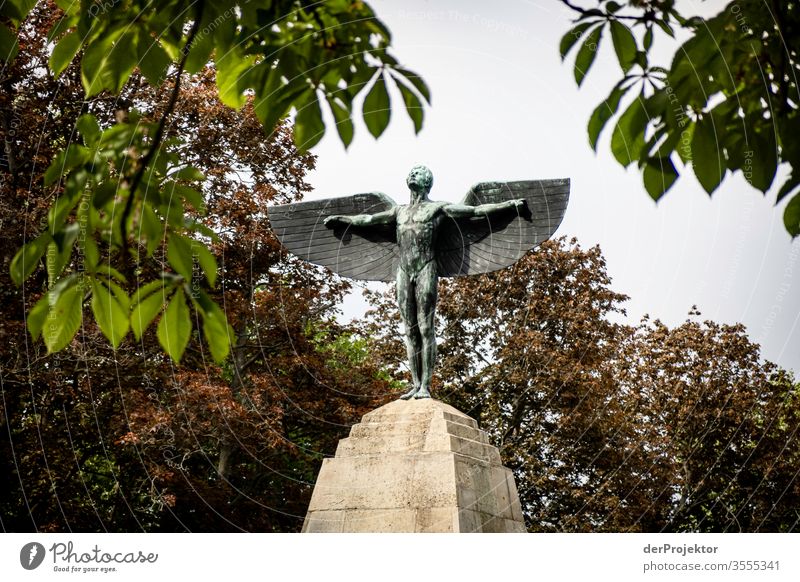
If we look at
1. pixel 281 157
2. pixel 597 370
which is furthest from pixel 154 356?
pixel 597 370

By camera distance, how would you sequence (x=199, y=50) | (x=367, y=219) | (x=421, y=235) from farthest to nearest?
(x=367, y=219)
(x=421, y=235)
(x=199, y=50)

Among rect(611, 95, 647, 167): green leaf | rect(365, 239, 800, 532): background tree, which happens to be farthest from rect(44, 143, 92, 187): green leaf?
rect(365, 239, 800, 532): background tree

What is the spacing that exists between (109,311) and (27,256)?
11.6 inches

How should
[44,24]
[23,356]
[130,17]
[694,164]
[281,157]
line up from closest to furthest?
[694,164]
[130,17]
[23,356]
[44,24]
[281,157]

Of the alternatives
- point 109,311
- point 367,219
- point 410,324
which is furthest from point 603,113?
point 367,219

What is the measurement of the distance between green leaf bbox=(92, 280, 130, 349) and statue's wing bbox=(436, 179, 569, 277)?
7.68m

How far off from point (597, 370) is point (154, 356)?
1081cm

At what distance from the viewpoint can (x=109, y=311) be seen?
7.62ft

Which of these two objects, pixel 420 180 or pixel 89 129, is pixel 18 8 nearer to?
pixel 89 129

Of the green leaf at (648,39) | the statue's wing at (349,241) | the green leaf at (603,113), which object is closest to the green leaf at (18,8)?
the green leaf at (603,113)

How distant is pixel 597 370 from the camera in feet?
68.1

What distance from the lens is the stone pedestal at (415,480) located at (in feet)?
27.4

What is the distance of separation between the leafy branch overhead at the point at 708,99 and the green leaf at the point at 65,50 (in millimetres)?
1845

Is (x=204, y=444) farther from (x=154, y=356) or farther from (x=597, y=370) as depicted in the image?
(x=597, y=370)
